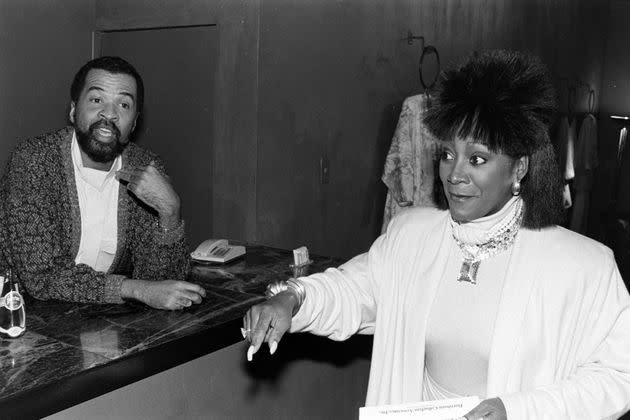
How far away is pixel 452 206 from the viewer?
159 cm

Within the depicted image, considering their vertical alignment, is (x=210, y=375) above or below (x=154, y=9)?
below

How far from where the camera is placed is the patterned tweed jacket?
7.03 ft

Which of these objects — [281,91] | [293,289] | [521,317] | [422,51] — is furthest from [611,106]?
[293,289]

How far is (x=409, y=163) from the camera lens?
4070mm

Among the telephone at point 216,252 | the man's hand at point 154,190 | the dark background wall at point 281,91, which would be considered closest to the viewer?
the man's hand at point 154,190

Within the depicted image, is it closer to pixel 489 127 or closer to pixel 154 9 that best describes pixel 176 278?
pixel 489 127

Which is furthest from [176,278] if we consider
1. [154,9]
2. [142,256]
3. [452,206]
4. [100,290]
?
[154,9]

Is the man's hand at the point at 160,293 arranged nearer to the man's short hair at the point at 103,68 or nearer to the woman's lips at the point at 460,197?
the man's short hair at the point at 103,68

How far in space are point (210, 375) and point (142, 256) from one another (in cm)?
54

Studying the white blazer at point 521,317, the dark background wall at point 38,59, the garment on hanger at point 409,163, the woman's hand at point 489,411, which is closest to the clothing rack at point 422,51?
the garment on hanger at point 409,163

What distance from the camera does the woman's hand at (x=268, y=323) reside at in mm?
1500

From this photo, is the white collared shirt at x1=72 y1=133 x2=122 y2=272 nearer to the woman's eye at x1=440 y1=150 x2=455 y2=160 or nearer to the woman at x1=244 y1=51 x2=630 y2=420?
the woman at x1=244 y1=51 x2=630 y2=420

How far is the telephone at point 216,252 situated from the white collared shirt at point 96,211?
413 millimetres

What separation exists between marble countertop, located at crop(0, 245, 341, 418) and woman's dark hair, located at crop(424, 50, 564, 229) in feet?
2.94
